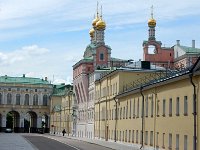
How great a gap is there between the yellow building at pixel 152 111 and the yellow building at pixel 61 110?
37604mm

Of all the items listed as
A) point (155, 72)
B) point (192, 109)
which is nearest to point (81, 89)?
point (155, 72)

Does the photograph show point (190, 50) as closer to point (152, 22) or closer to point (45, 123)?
point (152, 22)

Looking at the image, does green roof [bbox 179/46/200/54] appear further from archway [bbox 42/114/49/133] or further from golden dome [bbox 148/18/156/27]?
archway [bbox 42/114/49/133]

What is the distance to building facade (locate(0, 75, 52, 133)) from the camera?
138 meters

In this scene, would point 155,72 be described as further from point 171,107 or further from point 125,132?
point 171,107

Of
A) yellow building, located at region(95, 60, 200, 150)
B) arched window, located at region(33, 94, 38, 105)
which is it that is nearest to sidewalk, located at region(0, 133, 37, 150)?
yellow building, located at region(95, 60, 200, 150)

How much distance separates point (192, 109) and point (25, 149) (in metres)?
14.8

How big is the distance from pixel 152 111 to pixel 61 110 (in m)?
78.0

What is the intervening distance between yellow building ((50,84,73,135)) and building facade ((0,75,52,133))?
3456 mm

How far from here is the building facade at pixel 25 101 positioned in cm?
13788

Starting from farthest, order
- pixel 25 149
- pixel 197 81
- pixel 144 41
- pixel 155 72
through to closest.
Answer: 1. pixel 144 41
2. pixel 155 72
3. pixel 25 149
4. pixel 197 81

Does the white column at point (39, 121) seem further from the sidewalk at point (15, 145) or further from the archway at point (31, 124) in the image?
the sidewalk at point (15, 145)

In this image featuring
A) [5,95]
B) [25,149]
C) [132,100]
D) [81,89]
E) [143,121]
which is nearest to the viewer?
[25,149]

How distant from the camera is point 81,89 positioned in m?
93.7
